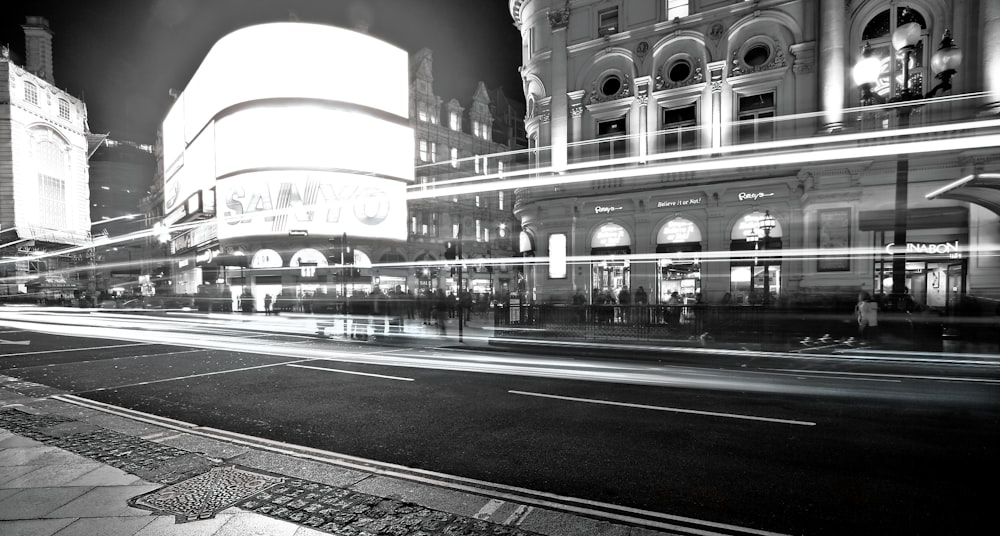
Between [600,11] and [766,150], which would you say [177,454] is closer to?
[766,150]

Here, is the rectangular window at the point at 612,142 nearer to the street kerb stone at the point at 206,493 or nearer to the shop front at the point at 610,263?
the shop front at the point at 610,263

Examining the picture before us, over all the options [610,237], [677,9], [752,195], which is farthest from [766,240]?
[677,9]

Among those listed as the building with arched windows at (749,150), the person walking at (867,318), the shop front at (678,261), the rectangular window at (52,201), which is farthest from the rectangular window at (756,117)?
the rectangular window at (52,201)

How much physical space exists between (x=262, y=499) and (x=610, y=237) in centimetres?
2654

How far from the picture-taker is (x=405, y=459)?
561 cm

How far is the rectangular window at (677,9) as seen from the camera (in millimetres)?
26781

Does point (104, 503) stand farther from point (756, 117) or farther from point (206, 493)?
point (756, 117)

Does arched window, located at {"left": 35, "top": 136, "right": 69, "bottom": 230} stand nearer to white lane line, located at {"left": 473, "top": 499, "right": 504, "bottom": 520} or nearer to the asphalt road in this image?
the asphalt road

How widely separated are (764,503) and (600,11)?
101 feet

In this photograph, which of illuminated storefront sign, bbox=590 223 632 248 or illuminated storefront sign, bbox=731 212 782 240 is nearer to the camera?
illuminated storefront sign, bbox=731 212 782 240

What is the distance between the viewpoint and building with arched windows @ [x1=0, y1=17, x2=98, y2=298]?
76.2 metres

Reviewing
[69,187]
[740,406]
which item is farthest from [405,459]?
[69,187]

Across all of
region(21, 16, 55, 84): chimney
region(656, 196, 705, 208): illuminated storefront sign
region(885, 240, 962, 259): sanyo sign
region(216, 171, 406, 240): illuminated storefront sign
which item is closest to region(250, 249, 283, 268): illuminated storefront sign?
region(216, 171, 406, 240): illuminated storefront sign

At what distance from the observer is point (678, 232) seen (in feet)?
88.7
